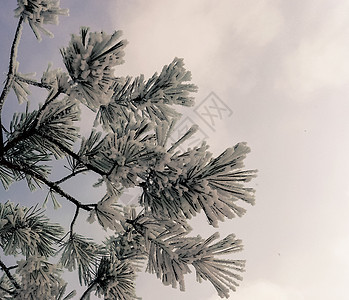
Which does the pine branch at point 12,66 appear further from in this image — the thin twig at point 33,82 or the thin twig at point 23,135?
the thin twig at point 33,82

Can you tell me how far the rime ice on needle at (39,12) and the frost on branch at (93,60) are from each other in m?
0.73

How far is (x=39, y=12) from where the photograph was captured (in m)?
2.60

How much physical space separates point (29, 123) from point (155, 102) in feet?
3.19

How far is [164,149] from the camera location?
2.00 metres

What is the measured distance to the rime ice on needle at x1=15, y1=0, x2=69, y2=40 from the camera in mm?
2580

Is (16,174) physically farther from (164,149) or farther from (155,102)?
(164,149)

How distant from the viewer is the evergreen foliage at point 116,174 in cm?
200

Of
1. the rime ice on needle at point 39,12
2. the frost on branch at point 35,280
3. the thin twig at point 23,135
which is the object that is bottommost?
the frost on branch at point 35,280

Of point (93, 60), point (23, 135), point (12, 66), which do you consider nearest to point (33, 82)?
point (12, 66)

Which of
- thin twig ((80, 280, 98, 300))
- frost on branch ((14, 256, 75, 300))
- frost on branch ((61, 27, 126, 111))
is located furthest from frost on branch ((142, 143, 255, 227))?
thin twig ((80, 280, 98, 300))

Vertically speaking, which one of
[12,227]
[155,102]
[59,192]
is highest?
[155,102]

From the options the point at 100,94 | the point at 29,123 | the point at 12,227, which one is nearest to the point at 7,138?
the point at 29,123

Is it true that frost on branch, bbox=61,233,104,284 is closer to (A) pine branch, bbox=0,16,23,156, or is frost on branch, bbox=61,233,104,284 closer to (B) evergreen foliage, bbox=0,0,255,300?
(B) evergreen foliage, bbox=0,0,255,300

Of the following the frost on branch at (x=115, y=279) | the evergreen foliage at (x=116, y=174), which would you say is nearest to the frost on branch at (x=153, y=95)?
the evergreen foliage at (x=116, y=174)
